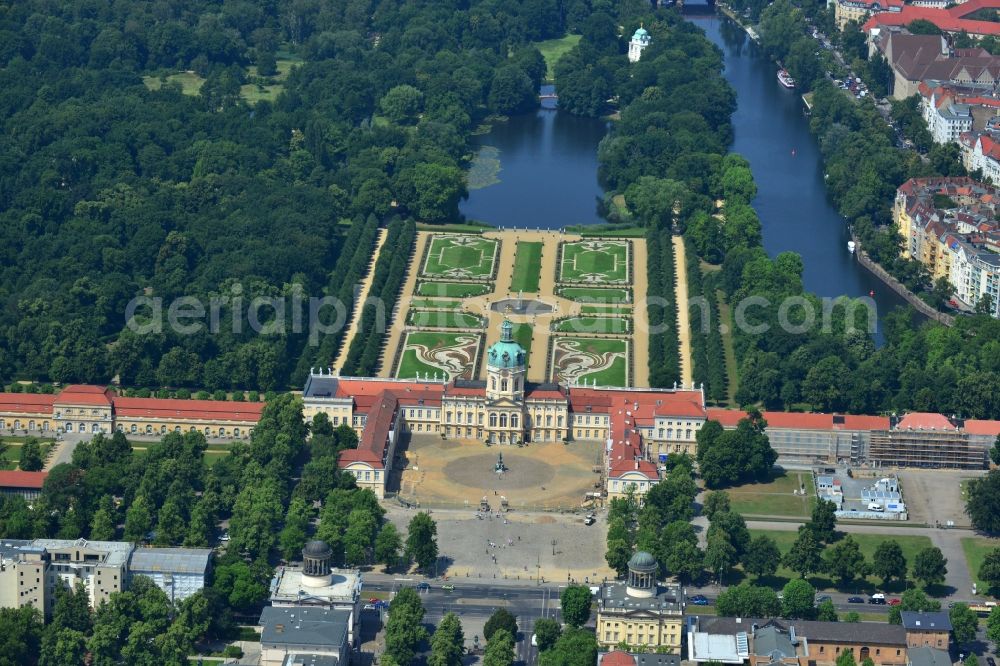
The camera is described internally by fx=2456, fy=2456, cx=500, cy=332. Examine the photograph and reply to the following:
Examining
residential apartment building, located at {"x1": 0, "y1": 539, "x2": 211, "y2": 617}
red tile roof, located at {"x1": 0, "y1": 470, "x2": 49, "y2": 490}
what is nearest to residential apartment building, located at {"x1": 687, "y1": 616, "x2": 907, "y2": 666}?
residential apartment building, located at {"x1": 0, "y1": 539, "x2": 211, "y2": 617}

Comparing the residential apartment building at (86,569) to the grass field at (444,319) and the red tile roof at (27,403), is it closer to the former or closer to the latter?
the red tile roof at (27,403)

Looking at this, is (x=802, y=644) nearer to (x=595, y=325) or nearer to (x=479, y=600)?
(x=479, y=600)

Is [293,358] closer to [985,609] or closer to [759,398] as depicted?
[759,398]

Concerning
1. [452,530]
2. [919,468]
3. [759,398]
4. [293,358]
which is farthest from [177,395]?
[919,468]

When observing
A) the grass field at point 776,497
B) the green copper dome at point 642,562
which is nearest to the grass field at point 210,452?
the grass field at point 776,497

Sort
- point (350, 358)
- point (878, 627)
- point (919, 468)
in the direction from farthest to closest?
point (350, 358) → point (919, 468) → point (878, 627)

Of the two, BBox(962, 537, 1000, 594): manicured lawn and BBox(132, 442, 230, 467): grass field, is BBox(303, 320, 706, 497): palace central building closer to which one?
BBox(132, 442, 230, 467): grass field
